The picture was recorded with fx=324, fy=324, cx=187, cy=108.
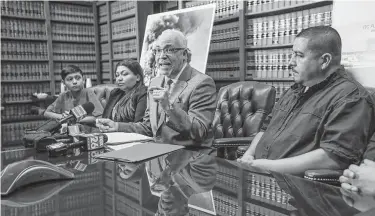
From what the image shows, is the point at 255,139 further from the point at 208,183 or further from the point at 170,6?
the point at 170,6

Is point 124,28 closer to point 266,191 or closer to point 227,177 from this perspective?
point 227,177

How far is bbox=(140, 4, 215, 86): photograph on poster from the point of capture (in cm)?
322

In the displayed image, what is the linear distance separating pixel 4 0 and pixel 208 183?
4897 mm

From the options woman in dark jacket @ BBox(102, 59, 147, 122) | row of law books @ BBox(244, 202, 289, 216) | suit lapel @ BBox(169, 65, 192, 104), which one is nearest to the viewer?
row of law books @ BBox(244, 202, 289, 216)

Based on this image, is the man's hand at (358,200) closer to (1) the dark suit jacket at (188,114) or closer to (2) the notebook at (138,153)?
(2) the notebook at (138,153)

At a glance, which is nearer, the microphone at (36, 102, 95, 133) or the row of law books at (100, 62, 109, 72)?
the microphone at (36, 102, 95, 133)

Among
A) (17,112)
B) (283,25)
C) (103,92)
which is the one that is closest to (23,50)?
(17,112)

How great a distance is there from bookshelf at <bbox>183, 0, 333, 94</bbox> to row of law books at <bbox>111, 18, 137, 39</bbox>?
125cm

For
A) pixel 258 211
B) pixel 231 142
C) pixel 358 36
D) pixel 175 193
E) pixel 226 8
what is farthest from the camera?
pixel 226 8

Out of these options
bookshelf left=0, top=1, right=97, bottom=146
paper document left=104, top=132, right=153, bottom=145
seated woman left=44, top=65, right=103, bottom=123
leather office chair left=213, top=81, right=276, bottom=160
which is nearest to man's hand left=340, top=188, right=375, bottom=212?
paper document left=104, top=132, right=153, bottom=145

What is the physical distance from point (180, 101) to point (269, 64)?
1640 mm

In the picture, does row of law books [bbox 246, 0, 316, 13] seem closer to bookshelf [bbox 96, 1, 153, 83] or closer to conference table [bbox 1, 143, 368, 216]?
bookshelf [bbox 96, 1, 153, 83]

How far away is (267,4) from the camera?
10.2ft

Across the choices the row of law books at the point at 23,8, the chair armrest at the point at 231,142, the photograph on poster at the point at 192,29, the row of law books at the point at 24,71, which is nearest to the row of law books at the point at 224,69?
the photograph on poster at the point at 192,29
